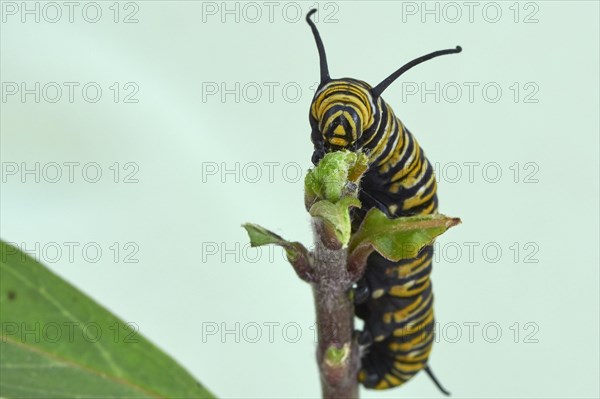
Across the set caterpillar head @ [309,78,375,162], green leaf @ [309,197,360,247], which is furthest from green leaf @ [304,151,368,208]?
caterpillar head @ [309,78,375,162]

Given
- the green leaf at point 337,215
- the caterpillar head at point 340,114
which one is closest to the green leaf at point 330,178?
the green leaf at point 337,215

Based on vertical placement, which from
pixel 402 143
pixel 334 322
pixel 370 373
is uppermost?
pixel 402 143

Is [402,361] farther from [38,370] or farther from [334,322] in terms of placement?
[38,370]

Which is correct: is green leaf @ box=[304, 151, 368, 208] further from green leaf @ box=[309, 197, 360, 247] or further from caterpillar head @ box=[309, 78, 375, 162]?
caterpillar head @ box=[309, 78, 375, 162]

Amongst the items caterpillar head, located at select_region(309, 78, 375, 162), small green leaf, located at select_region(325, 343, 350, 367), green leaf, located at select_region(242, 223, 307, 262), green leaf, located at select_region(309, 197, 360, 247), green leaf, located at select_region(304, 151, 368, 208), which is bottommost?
small green leaf, located at select_region(325, 343, 350, 367)

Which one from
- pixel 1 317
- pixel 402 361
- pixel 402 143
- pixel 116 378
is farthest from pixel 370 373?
pixel 1 317

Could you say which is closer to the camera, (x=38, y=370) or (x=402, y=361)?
(x=38, y=370)

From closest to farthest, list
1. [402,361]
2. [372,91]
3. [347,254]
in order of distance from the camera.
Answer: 1. [347,254]
2. [372,91]
3. [402,361]
